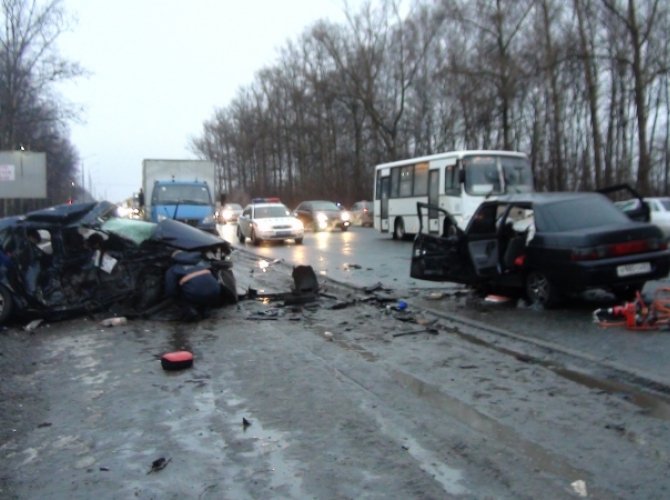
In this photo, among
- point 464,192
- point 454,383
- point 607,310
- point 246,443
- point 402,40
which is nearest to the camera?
point 246,443

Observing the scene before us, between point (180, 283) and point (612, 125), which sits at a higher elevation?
point (612, 125)

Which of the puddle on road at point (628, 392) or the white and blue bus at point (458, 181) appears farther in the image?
the white and blue bus at point (458, 181)

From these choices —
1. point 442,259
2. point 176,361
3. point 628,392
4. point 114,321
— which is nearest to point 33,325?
point 114,321

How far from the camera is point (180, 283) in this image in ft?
32.4

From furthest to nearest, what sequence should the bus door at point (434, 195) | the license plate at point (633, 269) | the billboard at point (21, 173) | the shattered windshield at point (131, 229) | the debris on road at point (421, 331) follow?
the billboard at point (21, 173) < the bus door at point (434, 195) < the shattered windshield at point (131, 229) < the license plate at point (633, 269) < the debris on road at point (421, 331)

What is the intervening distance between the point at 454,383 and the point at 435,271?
4928 mm

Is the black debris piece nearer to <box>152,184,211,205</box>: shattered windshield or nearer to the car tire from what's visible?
the car tire

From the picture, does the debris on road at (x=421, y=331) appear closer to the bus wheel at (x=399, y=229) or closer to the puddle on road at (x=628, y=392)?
the puddle on road at (x=628, y=392)

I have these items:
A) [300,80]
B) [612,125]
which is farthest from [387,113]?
[612,125]

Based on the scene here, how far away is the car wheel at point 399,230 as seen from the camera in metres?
26.9

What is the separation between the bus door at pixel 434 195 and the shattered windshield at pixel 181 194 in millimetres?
7626

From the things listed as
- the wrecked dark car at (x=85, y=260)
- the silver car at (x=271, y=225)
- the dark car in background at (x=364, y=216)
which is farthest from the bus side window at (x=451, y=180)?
the dark car in background at (x=364, y=216)

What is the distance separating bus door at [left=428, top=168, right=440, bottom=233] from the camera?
2362 centimetres

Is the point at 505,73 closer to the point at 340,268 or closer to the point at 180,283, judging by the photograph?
the point at 340,268
